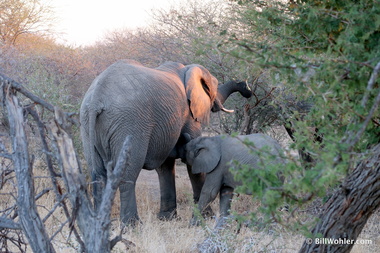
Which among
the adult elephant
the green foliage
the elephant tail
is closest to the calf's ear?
the adult elephant

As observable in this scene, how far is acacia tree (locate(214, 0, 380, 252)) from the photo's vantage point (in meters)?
1.76

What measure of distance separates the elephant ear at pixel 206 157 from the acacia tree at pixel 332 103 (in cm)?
242

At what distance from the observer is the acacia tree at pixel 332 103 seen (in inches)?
69.4

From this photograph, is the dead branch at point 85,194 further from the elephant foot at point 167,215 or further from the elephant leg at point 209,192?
the elephant foot at point 167,215

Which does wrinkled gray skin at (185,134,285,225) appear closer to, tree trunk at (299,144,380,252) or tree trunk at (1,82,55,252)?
tree trunk at (299,144,380,252)

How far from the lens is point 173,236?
15.8ft

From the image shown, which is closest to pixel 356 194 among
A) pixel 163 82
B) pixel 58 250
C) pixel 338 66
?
pixel 338 66

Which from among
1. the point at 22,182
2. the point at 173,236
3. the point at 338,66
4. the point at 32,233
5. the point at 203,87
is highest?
the point at 338,66

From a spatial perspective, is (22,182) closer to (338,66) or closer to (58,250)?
(338,66)

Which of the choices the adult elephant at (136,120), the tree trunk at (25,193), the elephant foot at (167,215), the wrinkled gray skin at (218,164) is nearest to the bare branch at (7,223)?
the tree trunk at (25,193)

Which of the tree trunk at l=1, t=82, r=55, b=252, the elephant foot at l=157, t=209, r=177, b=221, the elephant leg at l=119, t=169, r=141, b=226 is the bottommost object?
the elephant foot at l=157, t=209, r=177, b=221

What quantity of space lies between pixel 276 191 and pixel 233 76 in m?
5.88

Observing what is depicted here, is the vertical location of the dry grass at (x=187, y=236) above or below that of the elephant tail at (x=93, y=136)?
below

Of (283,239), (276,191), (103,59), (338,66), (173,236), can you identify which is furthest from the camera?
(103,59)
